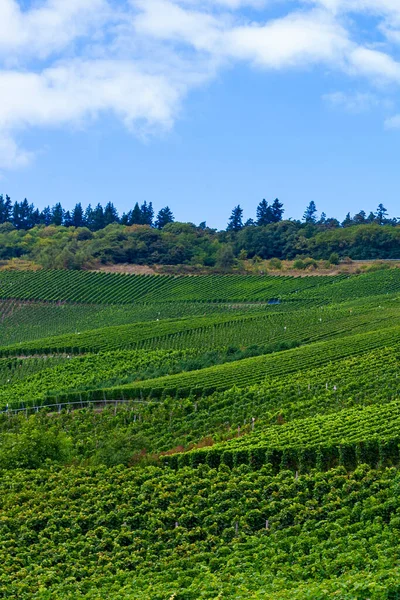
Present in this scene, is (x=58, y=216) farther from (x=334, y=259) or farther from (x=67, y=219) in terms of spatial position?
(x=334, y=259)

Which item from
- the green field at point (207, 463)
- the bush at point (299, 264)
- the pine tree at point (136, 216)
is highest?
the pine tree at point (136, 216)

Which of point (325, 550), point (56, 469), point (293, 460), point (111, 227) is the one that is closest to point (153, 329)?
A: point (56, 469)

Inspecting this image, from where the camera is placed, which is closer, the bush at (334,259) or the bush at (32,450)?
the bush at (32,450)

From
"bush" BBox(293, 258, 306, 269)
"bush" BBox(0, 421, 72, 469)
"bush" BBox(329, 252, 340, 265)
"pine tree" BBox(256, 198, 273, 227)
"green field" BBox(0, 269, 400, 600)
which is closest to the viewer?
"green field" BBox(0, 269, 400, 600)

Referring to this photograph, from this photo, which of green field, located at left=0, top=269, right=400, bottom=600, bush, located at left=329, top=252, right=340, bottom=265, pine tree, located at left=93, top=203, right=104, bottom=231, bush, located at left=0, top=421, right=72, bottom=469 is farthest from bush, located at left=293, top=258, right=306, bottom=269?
bush, located at left=0, top=421, right=72, bottom=469

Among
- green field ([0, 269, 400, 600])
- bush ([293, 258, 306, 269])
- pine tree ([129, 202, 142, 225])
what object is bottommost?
green field ([0, 269, 400, 600])

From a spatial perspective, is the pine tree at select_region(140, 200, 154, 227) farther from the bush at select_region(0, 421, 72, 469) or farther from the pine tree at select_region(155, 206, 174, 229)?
the bush at select_region(0, 421, 72, 469)

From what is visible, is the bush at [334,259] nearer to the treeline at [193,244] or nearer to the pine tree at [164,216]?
the treeline at [193,244]

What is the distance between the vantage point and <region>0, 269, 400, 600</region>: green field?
2627 cm

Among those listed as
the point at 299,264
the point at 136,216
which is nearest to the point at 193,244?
the point at 299,264

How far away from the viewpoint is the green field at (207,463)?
26.3 meters

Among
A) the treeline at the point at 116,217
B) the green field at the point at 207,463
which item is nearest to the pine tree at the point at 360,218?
the treeline at the point at 116,217

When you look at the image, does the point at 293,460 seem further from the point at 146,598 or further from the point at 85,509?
the point at 146,598

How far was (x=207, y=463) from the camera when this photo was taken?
35.2 m
